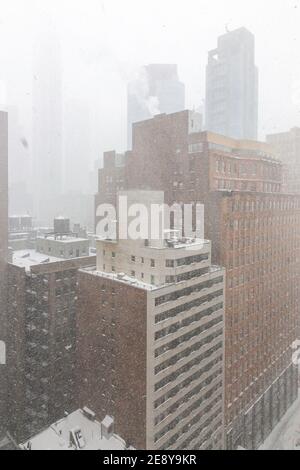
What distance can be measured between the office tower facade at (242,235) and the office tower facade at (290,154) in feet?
59.0

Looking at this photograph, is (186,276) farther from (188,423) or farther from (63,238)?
(63,238)

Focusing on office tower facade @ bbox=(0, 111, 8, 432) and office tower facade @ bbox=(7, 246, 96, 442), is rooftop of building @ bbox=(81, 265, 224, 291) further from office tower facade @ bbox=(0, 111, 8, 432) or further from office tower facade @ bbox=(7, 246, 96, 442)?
office tower facade @ bbox=(0, 111, 8, 432)

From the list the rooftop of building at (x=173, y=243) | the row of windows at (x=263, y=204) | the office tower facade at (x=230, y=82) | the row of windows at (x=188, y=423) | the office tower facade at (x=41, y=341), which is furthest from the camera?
the office tower facade at (x=230, y=82)

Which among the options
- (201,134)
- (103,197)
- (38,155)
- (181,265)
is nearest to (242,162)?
(201,134)

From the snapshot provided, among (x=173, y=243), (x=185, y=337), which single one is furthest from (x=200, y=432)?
(x=173, y=243)

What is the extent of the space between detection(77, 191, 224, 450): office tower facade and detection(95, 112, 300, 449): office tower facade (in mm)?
2795

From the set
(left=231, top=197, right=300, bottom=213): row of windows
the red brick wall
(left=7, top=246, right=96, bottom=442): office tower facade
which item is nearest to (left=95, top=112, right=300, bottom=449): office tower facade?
(left=231, top=197, right=300, bottom=213): row of windows

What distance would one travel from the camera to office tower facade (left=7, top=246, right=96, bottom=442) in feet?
101

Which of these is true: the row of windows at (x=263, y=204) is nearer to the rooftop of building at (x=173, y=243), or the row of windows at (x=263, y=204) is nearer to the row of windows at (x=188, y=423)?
the rooftop of building at (x=173, y=243)

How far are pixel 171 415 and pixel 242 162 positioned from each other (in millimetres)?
24366

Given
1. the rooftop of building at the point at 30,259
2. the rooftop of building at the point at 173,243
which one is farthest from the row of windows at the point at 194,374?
the rooftop of building at the point at 30,259

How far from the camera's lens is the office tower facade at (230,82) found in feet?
339

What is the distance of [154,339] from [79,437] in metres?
7.75
